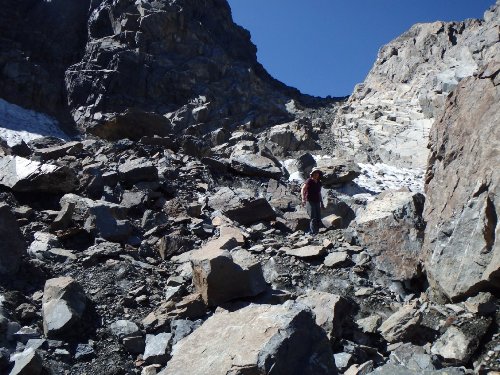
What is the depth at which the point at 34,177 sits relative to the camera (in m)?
10.4

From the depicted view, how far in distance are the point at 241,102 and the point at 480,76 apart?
4415 cm

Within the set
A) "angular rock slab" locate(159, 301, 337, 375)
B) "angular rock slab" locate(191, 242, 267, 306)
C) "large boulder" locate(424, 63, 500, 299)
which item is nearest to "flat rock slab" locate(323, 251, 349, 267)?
"large boulder" locate(424, 63, 500, 299)

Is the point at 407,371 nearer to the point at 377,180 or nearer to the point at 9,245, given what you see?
the point at 9,245

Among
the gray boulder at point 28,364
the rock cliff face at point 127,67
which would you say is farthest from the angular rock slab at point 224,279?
the rock cliff face at point 127,67

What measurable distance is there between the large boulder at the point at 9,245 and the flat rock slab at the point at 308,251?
4.21 metres

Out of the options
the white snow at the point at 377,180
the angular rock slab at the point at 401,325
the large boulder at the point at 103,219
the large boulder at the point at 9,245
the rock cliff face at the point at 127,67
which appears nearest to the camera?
the angular rock slab at the point at 401,325

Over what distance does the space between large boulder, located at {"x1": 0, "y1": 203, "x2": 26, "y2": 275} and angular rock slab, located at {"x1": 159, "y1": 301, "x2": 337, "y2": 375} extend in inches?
139

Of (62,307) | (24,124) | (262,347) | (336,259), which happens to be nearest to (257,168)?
(336,259)

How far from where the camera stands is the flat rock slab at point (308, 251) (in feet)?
27.4

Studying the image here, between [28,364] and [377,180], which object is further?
[377,180]

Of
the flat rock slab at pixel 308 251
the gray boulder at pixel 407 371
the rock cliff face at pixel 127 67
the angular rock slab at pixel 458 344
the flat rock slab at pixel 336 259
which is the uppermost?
the rock cliff face at pixel 127 67

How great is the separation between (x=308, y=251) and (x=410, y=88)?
129 feet

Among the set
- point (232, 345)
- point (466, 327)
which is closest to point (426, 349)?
point (466, 327)

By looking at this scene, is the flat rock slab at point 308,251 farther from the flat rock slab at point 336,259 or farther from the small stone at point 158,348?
the small stone at point 158,348
